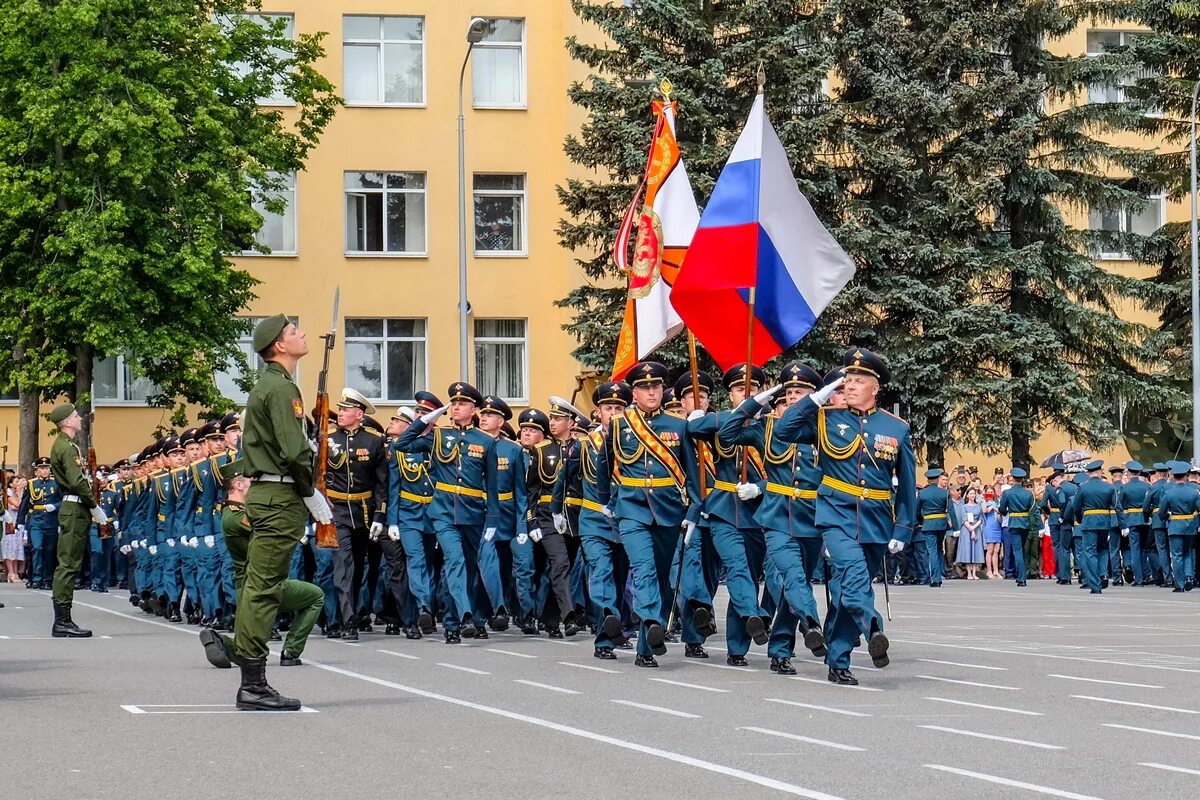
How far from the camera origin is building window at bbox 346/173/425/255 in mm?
44656

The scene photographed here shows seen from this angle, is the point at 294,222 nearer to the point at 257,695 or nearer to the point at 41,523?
the point at 41,523

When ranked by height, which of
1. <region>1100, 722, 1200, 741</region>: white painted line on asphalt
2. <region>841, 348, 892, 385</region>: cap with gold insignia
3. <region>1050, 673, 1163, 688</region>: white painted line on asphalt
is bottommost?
<region>1100, 722, 1200, 741</region>: white painted line on asphalt

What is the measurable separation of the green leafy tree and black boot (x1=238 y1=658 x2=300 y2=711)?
24.7 m

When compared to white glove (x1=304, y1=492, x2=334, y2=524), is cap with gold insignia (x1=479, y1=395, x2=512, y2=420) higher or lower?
higher

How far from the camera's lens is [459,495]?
56.6 feet

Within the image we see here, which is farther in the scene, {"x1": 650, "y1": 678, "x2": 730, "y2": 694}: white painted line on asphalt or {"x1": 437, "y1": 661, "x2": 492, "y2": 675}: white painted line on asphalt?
{"x1": 437, "y1": 661, "x2": 492, "y2": 675}: white painted line on asphalt

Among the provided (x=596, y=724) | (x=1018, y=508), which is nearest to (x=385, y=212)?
(x=1018, y=508)

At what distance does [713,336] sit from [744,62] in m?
19.0

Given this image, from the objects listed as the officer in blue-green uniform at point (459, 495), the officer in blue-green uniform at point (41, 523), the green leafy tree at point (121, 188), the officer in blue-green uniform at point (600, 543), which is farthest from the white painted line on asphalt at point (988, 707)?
the green leafy tree at point (121, 188)

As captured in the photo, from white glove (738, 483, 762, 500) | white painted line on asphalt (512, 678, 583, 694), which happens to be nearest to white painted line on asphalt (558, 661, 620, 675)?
white painted line on asphalt (512, 678, 583, 694)

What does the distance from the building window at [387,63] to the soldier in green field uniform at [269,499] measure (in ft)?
111

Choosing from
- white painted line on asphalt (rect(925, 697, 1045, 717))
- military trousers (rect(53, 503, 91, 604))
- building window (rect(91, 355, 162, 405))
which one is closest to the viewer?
white painted line on asphalt (rect(925, 697, 1045, 717))

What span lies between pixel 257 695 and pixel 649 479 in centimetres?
408

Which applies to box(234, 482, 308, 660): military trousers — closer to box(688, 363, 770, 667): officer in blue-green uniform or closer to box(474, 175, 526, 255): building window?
box(688, 363, 770, 667): officer in blue-green uniform
